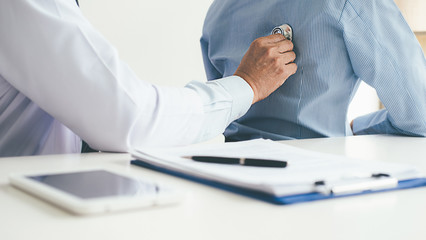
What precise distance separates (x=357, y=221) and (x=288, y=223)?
2.6 inches

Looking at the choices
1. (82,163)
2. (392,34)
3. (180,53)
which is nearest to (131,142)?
(82,163)

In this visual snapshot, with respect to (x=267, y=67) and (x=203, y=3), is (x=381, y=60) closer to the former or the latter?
(x=267, y=67)

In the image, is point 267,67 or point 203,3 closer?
point 267,67

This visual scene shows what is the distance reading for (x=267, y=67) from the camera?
1.15 m

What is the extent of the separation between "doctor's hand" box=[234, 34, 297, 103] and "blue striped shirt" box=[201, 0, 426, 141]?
50mm

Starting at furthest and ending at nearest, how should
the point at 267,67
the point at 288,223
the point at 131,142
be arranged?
the point at 267,67 → the point at 131,142 → the point at 288,223

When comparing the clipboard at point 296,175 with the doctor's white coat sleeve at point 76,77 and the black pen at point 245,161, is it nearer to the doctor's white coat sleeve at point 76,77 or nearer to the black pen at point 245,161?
the black pen at point 245,161

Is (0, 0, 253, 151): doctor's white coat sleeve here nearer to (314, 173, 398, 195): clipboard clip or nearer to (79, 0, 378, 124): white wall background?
(314, 173, 398, 195): clipboard clip

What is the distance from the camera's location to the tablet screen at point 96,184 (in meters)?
0.46

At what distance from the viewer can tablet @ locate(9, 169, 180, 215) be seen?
428 millimetres

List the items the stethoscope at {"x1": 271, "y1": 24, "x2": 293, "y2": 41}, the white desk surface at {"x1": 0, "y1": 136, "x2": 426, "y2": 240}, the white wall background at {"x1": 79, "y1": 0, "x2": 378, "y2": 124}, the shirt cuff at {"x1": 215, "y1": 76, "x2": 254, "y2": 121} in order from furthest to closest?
1. the white wall background at {"x1": 79, "y1": 0, "x2": 378, "y2": 124}
2. the stethoscope at {"x1": 271, "y1": 24, "x2": 293, "y2": 41}
3. the shirt cuff at {"x1": 215, "y1": 76, "x2": 254, "y2": 121}
4. the white desk surface at {"x1": 0, "y1": 136, "x2": 426, "y2": 240}

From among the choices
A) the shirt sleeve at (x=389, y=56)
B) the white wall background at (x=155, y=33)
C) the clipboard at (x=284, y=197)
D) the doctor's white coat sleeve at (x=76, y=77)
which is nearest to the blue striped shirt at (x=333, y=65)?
the shirt sleeve at (x=389, y=56)

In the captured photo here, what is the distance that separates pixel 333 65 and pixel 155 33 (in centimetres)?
194

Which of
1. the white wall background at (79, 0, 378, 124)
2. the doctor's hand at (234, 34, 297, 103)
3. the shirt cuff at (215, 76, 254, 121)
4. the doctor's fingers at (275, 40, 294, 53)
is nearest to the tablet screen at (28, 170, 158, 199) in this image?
the shirt cuff at (215, 76, 254, 121)
